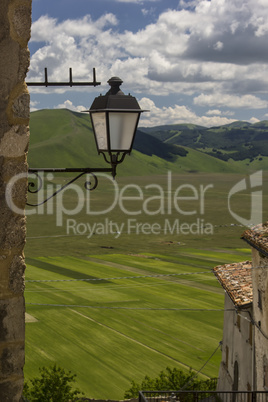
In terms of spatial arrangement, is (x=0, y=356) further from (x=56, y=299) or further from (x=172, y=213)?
(x=172, y=213)

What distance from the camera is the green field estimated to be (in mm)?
40062

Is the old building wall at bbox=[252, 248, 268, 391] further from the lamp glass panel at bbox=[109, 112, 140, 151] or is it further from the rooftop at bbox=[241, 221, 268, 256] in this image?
the lamp glass panel at bbox=[109, 112, 140, 151]

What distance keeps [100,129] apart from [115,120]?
215mm

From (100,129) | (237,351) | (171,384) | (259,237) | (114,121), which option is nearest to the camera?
(114,121)

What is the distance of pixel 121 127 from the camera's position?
6031 millimetres

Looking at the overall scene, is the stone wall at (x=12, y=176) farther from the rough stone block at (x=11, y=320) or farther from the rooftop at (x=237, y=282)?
the rooftop at (x=237, y=282)

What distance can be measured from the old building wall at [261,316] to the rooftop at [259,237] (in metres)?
0.70

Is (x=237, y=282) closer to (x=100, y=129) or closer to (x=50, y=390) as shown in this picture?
(x=50, y=390)

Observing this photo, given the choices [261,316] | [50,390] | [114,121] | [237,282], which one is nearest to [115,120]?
[114,121]

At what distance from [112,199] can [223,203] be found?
3737 centimetres

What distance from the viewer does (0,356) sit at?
4.35 meters

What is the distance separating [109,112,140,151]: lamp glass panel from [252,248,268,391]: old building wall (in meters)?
13.3

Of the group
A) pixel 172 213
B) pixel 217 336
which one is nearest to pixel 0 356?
pixel 217 336

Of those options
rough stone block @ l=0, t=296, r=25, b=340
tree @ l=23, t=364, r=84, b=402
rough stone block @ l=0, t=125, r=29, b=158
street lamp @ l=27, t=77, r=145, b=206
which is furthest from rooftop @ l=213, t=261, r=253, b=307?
rough stone block @ l=0, t=125, r=29, b=158
